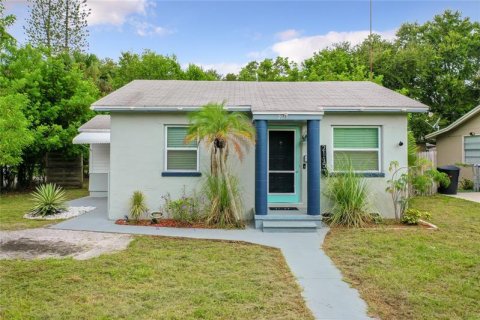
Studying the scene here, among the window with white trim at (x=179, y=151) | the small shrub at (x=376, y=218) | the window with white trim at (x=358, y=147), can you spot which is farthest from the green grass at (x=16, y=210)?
the small shrub at (x=376, y=218)

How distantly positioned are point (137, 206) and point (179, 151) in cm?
193

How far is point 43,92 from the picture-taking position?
16688mm

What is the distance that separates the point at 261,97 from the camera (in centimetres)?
1095

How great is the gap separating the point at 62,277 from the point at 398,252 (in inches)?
234

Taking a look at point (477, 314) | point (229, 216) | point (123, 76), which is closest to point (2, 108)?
point (229, 216)

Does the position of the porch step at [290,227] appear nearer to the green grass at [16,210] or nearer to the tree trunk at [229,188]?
the tree trunk at [229,188]

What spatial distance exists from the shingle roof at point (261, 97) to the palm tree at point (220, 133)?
2.17ft

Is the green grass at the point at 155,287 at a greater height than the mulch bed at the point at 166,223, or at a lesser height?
lesser

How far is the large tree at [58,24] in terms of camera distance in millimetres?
25875

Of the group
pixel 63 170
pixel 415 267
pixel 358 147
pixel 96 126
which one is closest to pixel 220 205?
pixel 358 147

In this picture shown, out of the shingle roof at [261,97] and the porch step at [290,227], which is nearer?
the porch step at [290,227]

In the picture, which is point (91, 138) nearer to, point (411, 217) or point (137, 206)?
point (137, 206)

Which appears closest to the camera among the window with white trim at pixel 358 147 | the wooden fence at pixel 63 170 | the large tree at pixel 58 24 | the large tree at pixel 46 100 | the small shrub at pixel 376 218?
the small shrub at pixel 376 218

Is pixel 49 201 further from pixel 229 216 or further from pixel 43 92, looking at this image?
pixel 43 92
